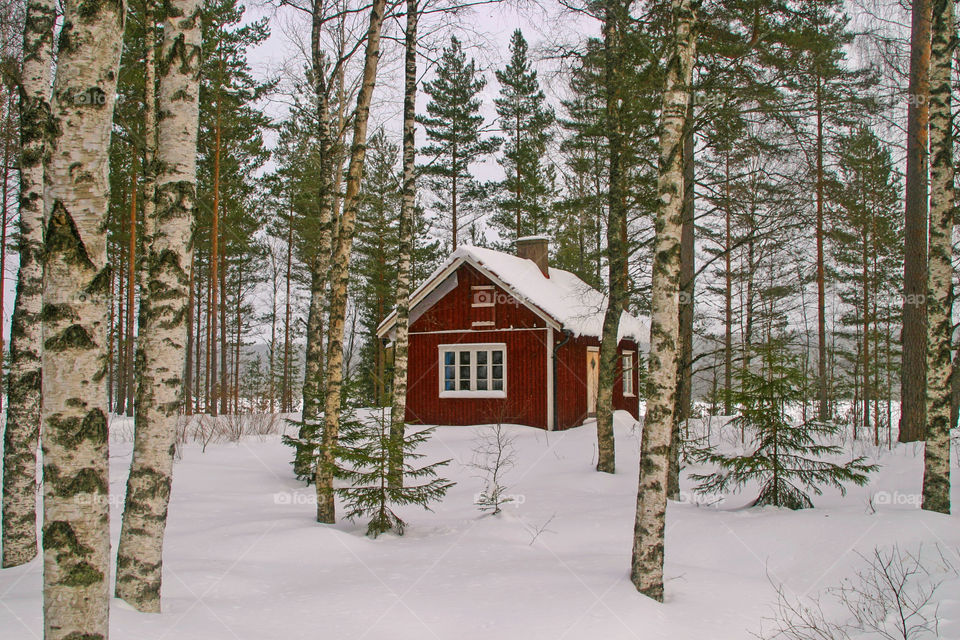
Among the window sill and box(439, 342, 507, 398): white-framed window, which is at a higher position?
box(439, 342, 507, 398): white-framed window

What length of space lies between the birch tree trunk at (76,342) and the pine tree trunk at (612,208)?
8.16 meters

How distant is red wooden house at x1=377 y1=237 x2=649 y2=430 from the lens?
16359 millimetres

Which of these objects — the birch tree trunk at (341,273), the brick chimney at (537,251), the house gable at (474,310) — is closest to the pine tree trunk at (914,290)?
the house gable at (474,310)

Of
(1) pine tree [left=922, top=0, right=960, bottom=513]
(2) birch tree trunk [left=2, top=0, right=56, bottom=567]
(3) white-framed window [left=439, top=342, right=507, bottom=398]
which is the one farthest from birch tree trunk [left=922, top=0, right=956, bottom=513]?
(3) white-framed window [left=439, top=342, right=507, bottom=398]

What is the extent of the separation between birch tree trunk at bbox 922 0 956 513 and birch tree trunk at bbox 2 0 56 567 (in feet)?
29.6

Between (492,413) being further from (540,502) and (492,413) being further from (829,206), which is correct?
(829,206)

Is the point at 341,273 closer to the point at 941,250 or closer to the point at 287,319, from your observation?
the point at 941,250

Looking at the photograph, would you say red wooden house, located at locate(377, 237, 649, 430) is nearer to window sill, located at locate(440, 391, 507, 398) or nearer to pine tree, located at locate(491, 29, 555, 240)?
window sill, located at locate(440, 391, 507, 398)

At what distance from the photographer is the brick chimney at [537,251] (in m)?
20.2

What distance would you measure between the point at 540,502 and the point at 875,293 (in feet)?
58.7

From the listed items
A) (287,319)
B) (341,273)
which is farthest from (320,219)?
(287,319)

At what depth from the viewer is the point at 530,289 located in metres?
16.8

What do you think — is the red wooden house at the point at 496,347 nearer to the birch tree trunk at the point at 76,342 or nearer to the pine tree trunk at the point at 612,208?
the pine tree trunk at the point at 612,208

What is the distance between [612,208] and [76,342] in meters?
9.23
